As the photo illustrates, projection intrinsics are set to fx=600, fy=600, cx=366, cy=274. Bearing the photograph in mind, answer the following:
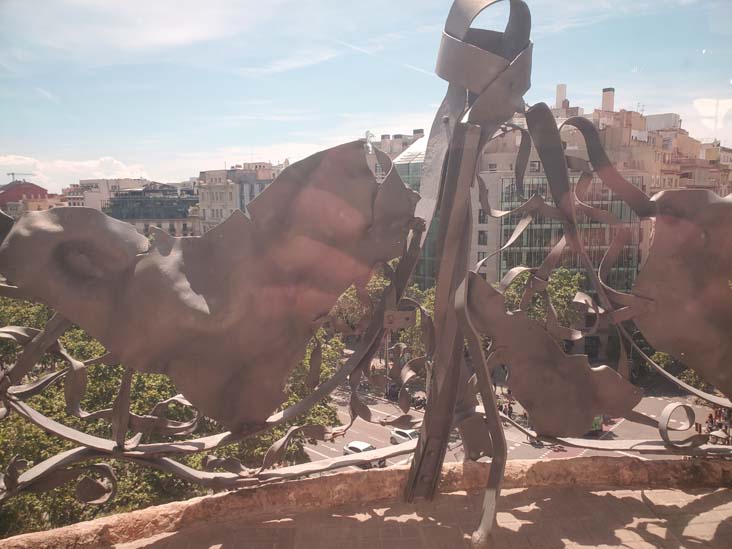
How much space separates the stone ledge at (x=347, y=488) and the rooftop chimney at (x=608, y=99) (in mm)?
22692

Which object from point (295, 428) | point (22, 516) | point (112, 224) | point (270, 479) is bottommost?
point (22, 516)

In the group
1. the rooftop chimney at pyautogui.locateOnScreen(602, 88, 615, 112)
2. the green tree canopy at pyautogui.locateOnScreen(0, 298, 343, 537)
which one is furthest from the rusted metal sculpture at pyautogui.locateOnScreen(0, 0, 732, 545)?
the rooftop chimney at pyautogui.locateOnScreen(602, 88, 615, 112)

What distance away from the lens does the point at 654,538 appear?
642 cm

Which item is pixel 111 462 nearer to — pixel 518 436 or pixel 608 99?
pixel 518 436

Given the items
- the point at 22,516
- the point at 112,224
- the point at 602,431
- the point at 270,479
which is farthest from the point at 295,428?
the point at 602,431

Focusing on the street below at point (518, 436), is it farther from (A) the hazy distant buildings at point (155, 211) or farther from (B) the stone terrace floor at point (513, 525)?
(A) the hazy distant buildings at point (155, 211)

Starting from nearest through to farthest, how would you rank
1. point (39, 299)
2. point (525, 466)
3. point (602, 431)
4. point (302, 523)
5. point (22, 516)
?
1. point (39, 299)
2. point (302, 523)
3. point (525, 466)
4. point (22, 516)
5. point (602, 431)

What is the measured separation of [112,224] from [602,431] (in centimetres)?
1870

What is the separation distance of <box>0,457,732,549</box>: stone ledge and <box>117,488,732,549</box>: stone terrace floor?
0.14 meters

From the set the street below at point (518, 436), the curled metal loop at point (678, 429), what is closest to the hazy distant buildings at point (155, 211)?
the street below at point (518, 436)

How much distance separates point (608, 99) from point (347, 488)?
25629 millimetres

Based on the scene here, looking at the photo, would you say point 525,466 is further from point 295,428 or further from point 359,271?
point 359,271

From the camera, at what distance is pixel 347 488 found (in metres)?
7.18

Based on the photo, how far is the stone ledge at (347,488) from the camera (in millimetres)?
6273
